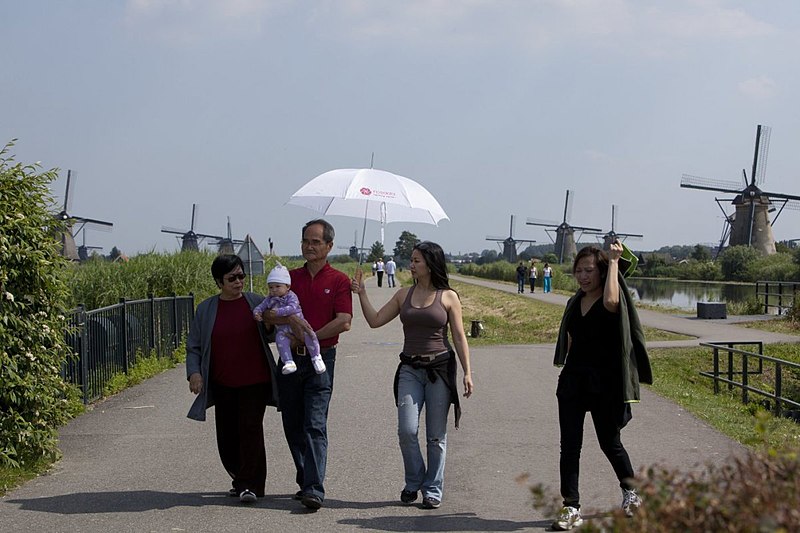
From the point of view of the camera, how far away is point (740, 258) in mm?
76250

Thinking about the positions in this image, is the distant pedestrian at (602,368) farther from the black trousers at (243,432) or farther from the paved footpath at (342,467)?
the black trousers at (243,432)

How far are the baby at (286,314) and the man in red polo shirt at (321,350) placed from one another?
3.8 inches

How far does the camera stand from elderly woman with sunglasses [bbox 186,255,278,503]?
6961 mm

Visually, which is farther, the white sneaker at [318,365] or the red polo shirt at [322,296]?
the red polo shirt at [322,296]

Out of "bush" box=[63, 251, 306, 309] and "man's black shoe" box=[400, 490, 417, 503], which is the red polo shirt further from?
"bush" box=[63, 251, 306, 309]

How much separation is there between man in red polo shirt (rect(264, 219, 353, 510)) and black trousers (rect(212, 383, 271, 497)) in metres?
0.21

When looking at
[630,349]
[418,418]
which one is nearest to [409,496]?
[418,418]

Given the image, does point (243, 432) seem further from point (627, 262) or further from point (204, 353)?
point (627, 262)

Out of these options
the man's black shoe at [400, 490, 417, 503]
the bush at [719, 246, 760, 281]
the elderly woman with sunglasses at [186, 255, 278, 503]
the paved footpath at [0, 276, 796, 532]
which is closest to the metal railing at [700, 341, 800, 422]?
the paved footpath at [0, 276, 796, 532]

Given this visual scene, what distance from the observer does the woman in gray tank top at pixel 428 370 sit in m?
6.85

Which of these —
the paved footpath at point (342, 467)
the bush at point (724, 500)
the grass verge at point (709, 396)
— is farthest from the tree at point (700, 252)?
the bush at point (724, 500)

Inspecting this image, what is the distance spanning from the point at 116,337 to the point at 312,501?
26.2ft

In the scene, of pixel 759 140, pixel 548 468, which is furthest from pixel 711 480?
pixel 759 140

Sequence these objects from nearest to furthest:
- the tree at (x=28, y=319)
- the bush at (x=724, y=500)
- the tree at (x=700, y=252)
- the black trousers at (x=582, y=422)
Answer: the bush at (x=724, y=500), the black trousers at (x=582, y=422), the tree at (x=28, y=319), the tree at (x=700, y=252)
